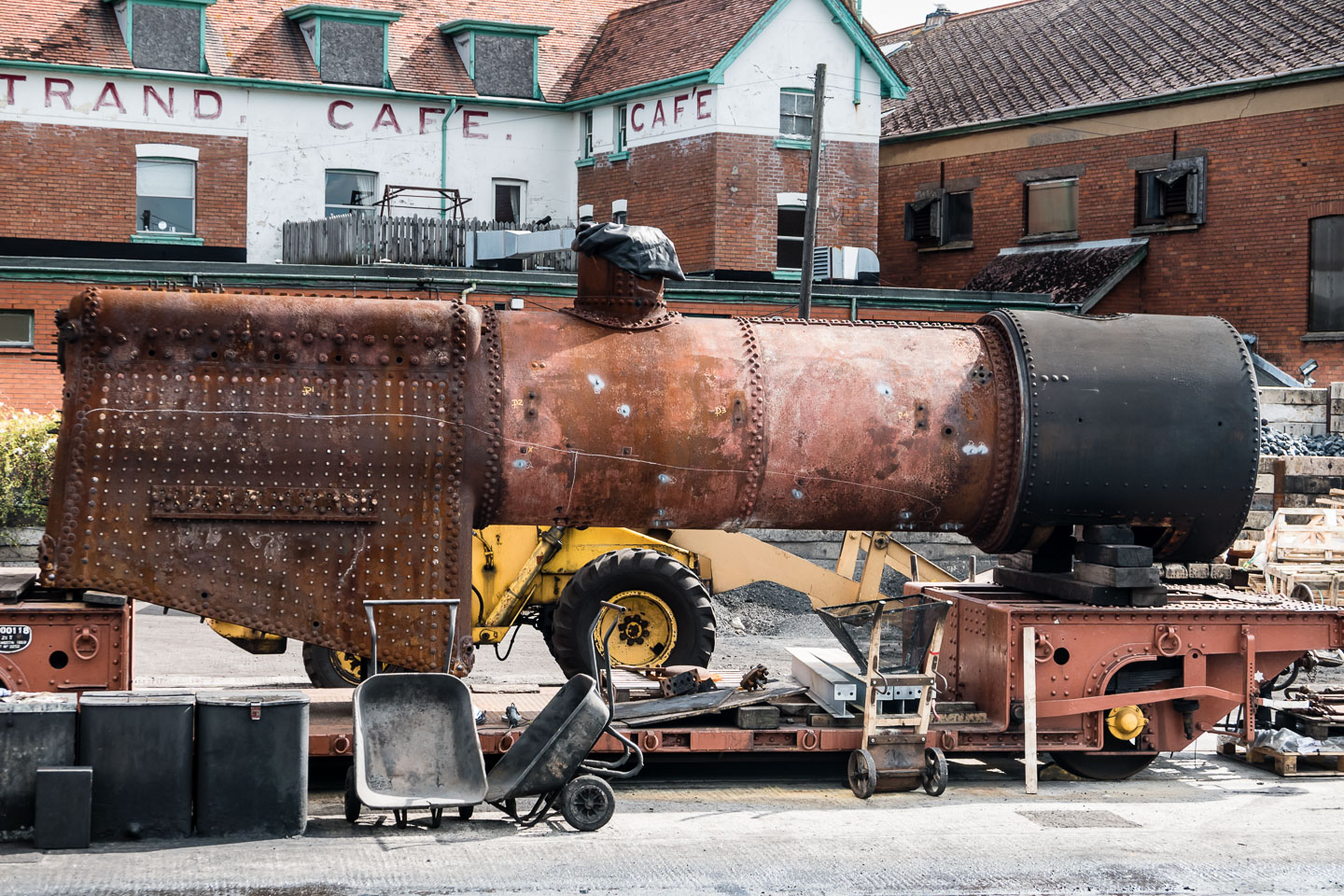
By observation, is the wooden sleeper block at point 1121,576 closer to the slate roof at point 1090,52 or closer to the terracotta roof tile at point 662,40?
the slate roof at point 1090,52

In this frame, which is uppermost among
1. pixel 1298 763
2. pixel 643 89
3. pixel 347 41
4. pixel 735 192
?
pixel 347 41

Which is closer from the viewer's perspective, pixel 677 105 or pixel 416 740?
pixel 416 740

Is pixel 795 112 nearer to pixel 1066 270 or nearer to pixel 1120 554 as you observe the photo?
pixel 1066 270

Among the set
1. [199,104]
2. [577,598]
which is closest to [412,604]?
[577,598]

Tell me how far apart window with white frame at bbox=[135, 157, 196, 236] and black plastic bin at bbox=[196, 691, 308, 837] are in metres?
25.2

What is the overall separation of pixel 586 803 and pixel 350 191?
26979 mm

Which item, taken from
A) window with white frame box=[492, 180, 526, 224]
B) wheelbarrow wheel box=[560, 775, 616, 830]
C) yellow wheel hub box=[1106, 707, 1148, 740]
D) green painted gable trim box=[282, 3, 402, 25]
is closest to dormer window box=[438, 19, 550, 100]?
green painted gable trim box=[282, 3, 402, 25]

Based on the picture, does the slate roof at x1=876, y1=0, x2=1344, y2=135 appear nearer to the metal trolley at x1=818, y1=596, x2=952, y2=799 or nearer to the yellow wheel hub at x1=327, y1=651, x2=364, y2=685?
the metal trolley at x1=818, y1=596, x2=952, y2=799

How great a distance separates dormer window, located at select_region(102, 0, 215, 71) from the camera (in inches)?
1230

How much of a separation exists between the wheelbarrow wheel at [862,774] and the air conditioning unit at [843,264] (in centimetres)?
2291

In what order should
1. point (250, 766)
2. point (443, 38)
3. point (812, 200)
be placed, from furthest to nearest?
1. point (443, 38)
2. point (812, 200)
3. point (250, 766)

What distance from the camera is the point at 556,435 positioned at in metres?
9.96

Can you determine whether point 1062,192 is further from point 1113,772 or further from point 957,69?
point 1113,772

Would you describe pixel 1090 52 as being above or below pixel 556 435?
above
